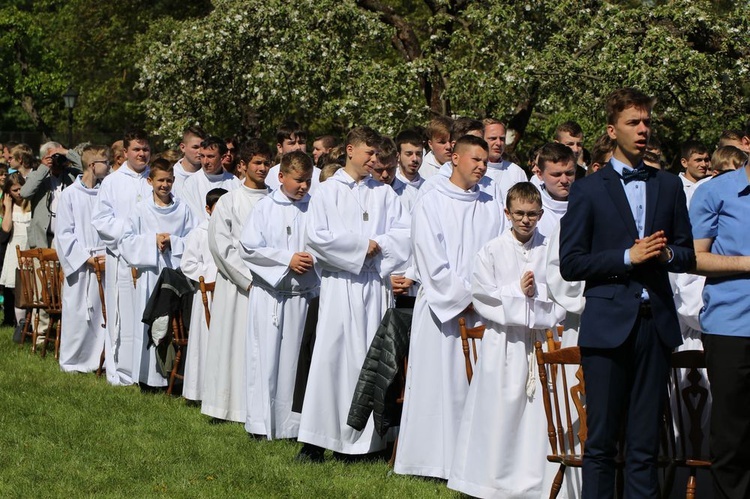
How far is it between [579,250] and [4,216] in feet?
41.2

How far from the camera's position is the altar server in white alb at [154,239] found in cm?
1252

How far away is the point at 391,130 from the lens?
65.2ft

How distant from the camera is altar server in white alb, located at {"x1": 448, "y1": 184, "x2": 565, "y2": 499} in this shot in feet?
25.5

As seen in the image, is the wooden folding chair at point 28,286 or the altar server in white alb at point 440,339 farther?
the wooden folding chair at point 28,286

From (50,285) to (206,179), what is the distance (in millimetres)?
2796

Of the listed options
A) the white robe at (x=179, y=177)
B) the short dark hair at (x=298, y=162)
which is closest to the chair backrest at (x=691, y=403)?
the short dark hair at (x=298, y=162)

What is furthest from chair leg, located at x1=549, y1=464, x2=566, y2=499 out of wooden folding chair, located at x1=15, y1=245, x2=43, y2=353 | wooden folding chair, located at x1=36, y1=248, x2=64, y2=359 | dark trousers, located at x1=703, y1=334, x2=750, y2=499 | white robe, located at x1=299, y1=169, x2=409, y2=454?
wooden folding chair, located at x1=15, y1=245, x2=43, y2=353

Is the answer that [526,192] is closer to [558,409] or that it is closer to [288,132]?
[558,409]

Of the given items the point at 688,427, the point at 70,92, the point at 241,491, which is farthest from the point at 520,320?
the point at 70,92

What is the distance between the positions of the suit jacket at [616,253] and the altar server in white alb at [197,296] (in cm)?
599

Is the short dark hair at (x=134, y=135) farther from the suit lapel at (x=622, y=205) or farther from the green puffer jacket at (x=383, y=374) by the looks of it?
the suit lapel at (x=622, y=205)

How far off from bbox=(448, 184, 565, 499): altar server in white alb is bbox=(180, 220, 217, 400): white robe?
4242 mm

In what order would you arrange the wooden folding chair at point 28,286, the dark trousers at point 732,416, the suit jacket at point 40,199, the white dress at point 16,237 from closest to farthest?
the dark trousers at point 732,416, the wooden folding chair at point 28,286, the suit jacket at point 40,199, the white dress at point 16,237

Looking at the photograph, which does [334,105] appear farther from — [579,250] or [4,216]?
[579,250]
